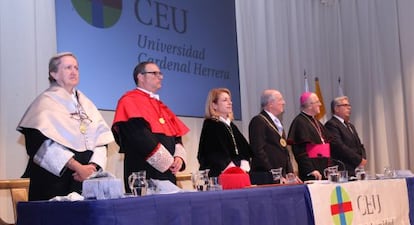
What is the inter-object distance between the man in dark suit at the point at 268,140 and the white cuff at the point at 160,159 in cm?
113

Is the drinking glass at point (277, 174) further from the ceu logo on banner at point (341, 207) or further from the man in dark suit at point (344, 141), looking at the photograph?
the man in dark suit at point (344, 141)

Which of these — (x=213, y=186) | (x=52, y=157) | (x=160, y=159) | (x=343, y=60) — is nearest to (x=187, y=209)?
(x=213, y=186)

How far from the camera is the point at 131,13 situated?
4.78 metres

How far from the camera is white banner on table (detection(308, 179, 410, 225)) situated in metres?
2.79

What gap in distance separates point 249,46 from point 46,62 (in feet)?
8.54

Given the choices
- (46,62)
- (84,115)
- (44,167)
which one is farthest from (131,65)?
(44,167)

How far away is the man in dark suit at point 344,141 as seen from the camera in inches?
206

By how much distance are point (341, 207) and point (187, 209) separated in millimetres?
1133

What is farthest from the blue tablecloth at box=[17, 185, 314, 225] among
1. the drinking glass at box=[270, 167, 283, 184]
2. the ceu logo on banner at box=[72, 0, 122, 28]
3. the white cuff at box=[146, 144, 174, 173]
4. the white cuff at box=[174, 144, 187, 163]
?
the ceu logo on banner at box=[72, 0, 122, 28]

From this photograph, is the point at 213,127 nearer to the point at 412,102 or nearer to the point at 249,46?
the point at 249,46

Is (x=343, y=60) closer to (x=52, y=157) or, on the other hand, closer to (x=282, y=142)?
(x=282, y=142)

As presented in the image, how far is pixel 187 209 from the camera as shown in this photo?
205cm

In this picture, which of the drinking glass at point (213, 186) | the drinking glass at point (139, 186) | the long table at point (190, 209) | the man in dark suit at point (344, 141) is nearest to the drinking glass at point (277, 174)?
the long table at point (190, 209)

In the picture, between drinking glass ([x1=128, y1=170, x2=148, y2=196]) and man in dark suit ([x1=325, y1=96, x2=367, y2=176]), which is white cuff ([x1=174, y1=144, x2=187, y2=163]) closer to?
drinking glass ([x1=128, y1=170, x2=148, y2=196])
